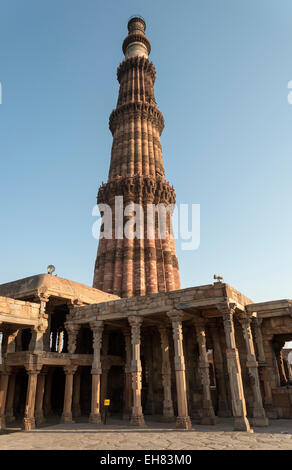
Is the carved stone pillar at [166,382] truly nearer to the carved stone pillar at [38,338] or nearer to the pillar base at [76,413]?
the pillar base at [76,413]

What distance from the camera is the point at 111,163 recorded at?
115 feet

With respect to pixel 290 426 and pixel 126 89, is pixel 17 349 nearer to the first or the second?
pixel 290 426

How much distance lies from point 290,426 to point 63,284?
12.7 m

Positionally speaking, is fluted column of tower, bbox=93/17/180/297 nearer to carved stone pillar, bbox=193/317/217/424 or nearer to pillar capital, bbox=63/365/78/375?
pillar capital, bbox=63/365/78/375

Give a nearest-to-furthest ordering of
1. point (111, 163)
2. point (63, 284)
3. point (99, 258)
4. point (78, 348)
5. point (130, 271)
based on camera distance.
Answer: point (63, 284) → point (78, 348) → point (130, 271) → point (99, 258) → point (111, 163)

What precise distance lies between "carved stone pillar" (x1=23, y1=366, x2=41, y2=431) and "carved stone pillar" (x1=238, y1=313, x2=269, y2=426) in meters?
10.0

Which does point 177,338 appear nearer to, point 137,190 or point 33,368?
point 33,368

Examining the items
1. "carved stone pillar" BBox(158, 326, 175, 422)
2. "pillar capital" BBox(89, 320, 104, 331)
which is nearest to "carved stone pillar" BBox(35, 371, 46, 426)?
"pillar capital" BBox(89, 320, 104, 331)

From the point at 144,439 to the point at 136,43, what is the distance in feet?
153

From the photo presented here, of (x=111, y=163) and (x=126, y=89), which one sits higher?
(x=126, y=89)

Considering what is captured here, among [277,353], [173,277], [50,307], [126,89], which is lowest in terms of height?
[277,353]

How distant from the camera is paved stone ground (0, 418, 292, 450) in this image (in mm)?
9375

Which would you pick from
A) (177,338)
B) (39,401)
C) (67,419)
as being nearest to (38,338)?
(39,401)
